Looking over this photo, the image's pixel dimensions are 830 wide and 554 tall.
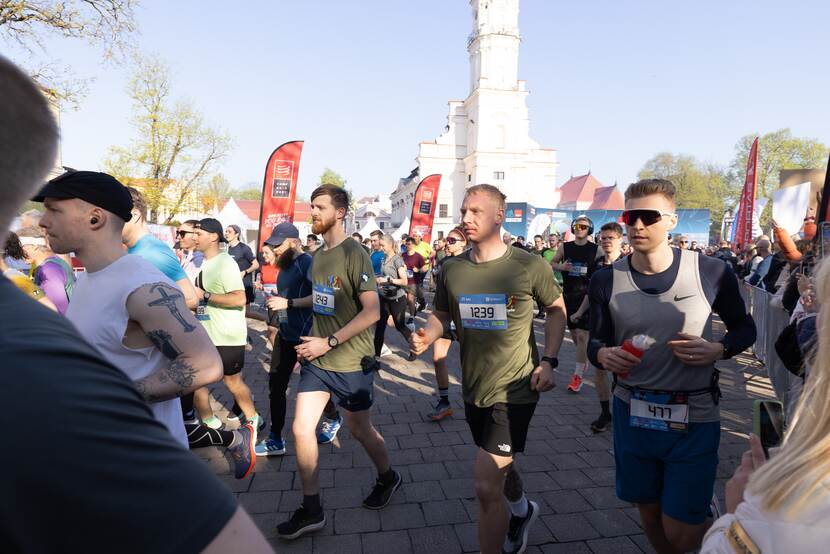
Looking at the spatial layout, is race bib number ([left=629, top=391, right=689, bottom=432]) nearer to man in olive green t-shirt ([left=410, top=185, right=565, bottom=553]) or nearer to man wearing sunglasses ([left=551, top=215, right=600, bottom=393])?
man in olive green t-shirt ([left=410, top=185, right=565, bottom=553])

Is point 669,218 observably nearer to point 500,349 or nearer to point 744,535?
point 500,349

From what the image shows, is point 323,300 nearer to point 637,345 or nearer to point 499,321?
point 499,321

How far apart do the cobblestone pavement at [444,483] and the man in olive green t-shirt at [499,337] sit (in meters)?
0.39

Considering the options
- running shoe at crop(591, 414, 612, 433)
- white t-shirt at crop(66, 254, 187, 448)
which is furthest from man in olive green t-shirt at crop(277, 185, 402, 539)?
running shoe at crop(591, 414, 612, 433)

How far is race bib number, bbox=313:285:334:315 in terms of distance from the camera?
3.63m

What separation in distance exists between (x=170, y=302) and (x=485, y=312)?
1.74m

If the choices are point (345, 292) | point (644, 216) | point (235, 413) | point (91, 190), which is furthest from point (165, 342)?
point (235, 413)

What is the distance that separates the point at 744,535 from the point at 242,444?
3.04 m

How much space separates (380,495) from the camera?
3.58 meters

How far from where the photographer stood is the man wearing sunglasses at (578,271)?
255 inches

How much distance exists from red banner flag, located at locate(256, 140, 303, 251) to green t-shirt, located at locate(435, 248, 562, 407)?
9.26 meters

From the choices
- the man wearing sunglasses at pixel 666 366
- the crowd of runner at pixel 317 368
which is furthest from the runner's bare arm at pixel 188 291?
the man wearing sunglasses at pixel 666 366

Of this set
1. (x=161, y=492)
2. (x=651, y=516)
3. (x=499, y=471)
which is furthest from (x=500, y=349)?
(x=161, y=492)

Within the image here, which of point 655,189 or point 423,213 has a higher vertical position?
point 655,189
